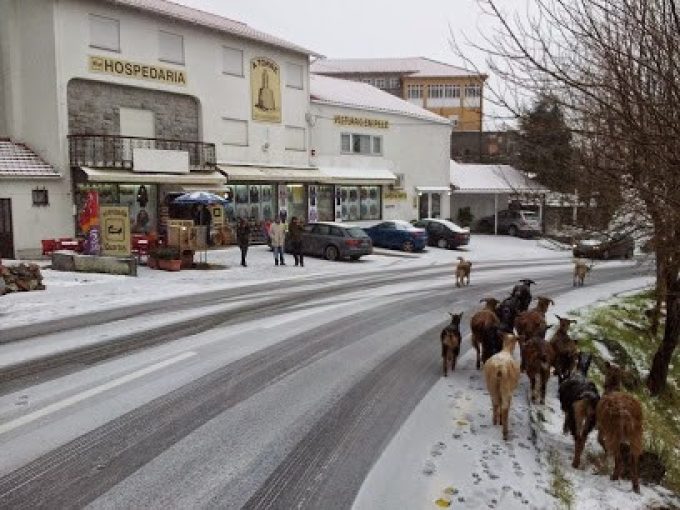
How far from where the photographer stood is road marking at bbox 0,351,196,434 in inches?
275

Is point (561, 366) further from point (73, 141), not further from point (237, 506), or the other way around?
point (73, 141)

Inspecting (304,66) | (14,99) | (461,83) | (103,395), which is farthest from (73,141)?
(461,83)

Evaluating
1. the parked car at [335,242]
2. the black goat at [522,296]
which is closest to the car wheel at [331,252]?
the parked car at [335,242]

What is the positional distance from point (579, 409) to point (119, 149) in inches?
866

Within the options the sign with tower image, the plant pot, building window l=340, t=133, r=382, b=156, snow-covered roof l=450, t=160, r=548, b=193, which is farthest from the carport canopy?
the plant pot

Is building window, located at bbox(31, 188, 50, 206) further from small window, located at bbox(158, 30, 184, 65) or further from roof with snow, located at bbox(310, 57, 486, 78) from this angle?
roof with snow, located at bbox(310, 57, 486, 78)

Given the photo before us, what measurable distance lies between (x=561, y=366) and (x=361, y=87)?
1375 inches

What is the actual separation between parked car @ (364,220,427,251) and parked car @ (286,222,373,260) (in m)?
4.57

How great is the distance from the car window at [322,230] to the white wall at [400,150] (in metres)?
7.97

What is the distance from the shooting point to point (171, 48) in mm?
26938

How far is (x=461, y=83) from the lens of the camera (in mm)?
67438

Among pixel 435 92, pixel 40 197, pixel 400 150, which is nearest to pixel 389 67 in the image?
pixel 435 92

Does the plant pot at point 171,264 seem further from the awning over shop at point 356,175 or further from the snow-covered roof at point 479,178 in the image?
the snow-covered roof at point 479,178

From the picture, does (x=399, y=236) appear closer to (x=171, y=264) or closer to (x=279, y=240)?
(x=279, y=240)
